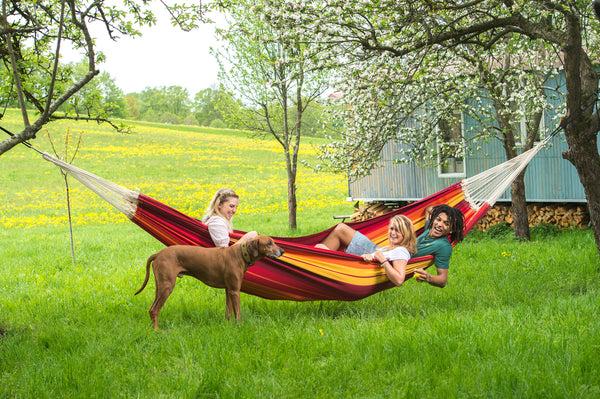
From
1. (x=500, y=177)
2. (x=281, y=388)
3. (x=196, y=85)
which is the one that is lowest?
(x=281, y=388)

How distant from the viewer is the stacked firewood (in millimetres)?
8289

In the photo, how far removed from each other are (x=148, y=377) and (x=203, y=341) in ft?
1.77

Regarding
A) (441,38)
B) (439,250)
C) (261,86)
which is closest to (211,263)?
(439,250)

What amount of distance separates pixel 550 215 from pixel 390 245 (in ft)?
19.4

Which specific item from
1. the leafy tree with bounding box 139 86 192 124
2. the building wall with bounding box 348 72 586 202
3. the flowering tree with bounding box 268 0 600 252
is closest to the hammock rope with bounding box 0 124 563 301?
the flowering tree with bounding box 268 0 600 252

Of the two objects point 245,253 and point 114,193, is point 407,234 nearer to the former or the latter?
point 245,253

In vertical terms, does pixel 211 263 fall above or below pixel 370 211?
above

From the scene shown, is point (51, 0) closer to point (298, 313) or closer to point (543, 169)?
point (298, 313)

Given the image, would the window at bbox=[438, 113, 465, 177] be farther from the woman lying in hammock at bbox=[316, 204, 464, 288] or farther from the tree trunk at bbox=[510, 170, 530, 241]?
the woman lying in hammock at bbox=[316, 204, 464, 288]

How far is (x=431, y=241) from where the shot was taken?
13.4ft

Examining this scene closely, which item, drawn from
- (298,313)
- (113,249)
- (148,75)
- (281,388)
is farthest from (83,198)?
(148,75)

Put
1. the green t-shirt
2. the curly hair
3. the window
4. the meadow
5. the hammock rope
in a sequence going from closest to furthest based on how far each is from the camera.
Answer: the meadow
the hammock rope
the green t-shirt
the curly hair
the window

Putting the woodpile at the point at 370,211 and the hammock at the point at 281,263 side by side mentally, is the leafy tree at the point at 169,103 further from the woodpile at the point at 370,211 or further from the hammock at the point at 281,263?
the hammock at the point at 281,263

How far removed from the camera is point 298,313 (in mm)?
4027
